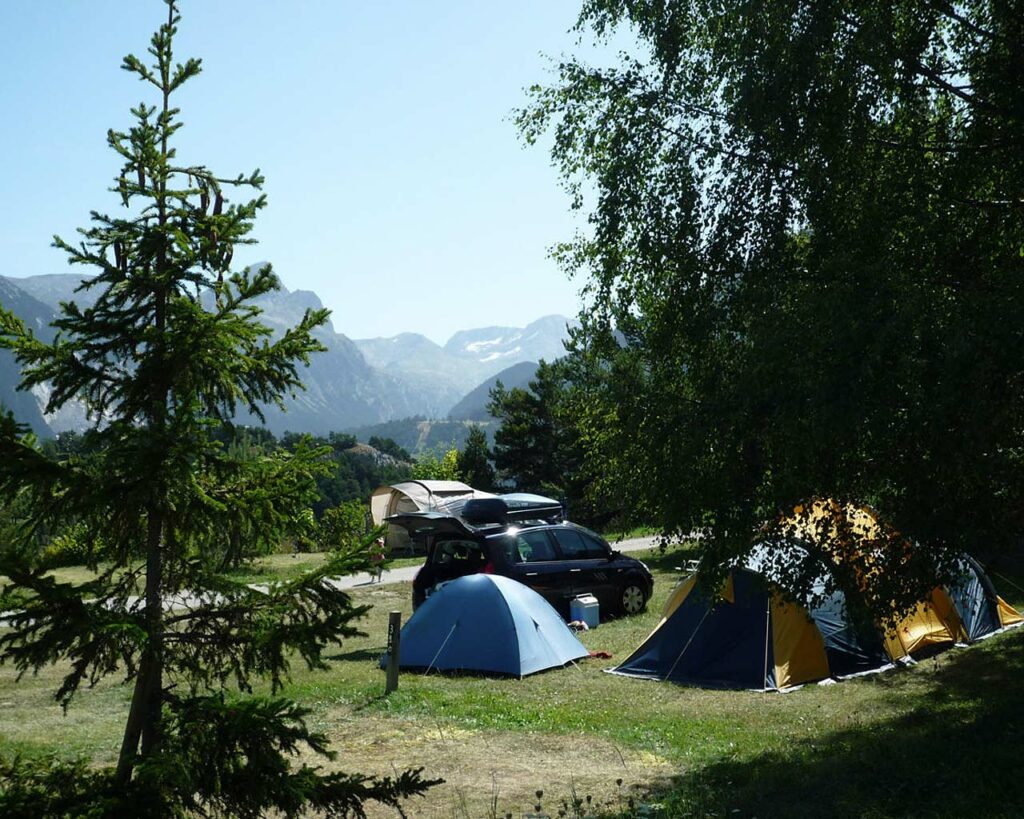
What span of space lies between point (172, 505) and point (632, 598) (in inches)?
516

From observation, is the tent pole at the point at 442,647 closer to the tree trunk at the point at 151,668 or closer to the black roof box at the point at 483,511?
the black roof box at the point at 483,511

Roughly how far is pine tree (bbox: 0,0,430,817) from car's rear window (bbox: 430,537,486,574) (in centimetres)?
1055

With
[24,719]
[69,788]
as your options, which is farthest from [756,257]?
[24,719]

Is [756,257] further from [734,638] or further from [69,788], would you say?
[69,788]

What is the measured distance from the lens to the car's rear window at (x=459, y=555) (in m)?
15.7

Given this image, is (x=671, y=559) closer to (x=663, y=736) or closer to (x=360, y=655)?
(x=360, y=655)

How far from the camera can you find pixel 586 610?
16.1m

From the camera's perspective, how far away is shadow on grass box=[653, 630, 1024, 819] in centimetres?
718

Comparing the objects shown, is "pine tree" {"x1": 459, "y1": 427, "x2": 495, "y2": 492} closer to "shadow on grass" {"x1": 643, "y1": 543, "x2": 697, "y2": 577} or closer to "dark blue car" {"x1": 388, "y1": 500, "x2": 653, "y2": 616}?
"shadow on grass" {"x1": 643, "y1": 543, "x2": 697, "y2": 577}

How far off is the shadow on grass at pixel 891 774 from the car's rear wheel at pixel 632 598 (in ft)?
23.1

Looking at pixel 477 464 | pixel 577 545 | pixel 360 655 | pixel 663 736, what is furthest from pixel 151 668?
pixel 477 464

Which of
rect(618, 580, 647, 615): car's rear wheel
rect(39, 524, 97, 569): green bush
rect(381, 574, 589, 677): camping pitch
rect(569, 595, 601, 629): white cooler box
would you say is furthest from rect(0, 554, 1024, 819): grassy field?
A: rect(39, 524, 97, 569): green bush

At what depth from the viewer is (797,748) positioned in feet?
29.6

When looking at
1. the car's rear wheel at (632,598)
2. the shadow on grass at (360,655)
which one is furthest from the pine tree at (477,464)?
the shadow on grass at (360,655)
